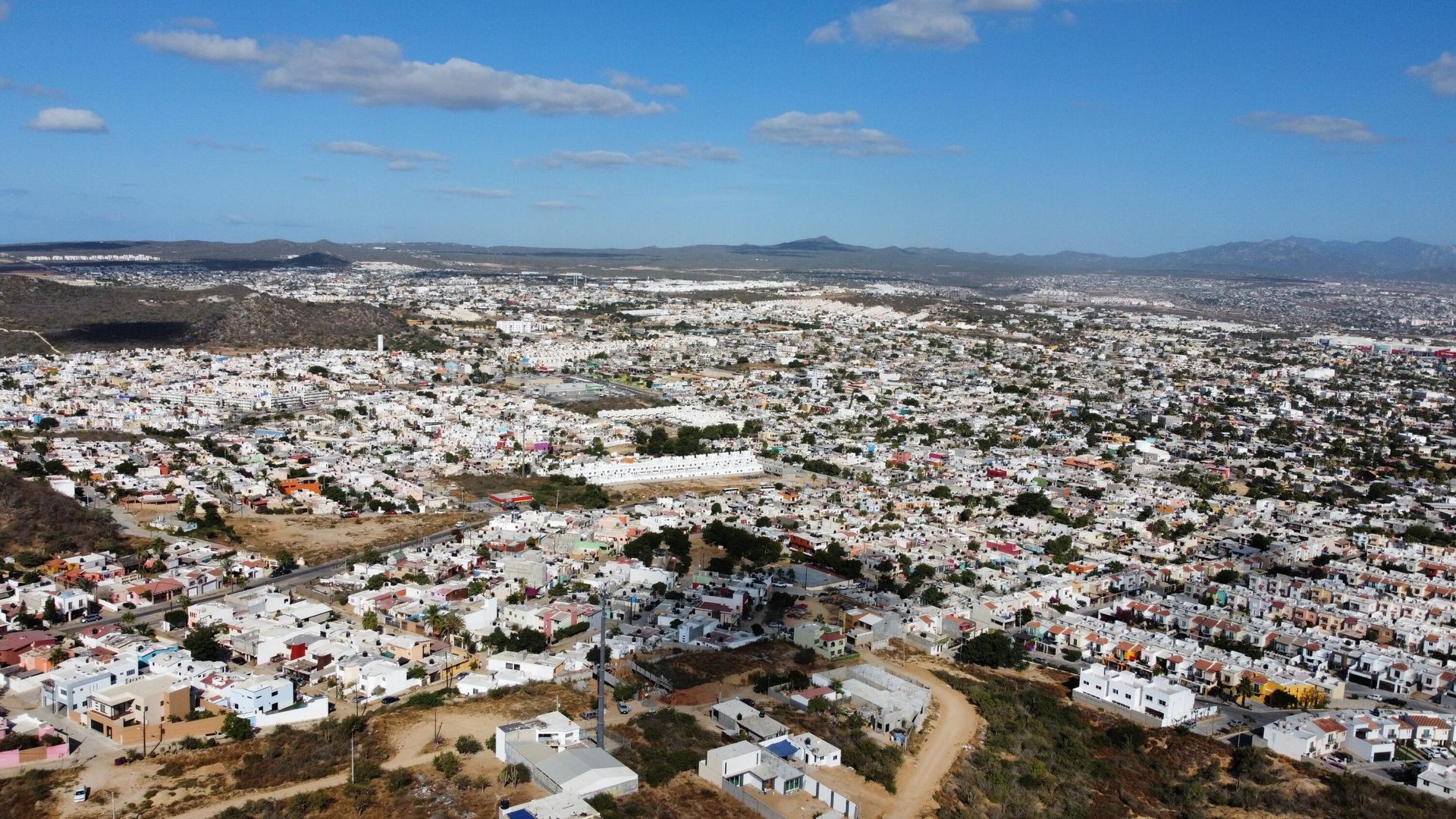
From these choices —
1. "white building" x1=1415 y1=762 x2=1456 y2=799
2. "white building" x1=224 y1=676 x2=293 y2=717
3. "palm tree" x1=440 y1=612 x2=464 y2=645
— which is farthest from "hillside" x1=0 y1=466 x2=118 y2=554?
"white building" x1=1415 y1=762 x2=1456 y2=799

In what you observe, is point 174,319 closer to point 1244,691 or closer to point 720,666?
point 720,666

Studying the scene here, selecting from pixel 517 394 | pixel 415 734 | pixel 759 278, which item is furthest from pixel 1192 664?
pixel 759 278

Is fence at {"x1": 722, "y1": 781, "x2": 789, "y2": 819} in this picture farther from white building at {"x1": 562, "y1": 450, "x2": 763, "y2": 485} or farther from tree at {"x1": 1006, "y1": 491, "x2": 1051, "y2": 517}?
white building at {"x1": 562, "y1": 450, "x2": 763, "y2": 485}

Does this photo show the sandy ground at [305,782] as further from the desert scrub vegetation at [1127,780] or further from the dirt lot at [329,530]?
the dirt lot at [329,530]

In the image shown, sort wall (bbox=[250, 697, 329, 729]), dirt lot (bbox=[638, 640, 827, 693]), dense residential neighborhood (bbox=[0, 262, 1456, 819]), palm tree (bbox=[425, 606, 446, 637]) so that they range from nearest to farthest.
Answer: wall (bbox=[250, 697, 329, 729])
dense residential neighborhood (bbox=[0, 262, 1456, 819])
dirt lot (bbox=[638, 640, 827, 693])
palm tree (bbox=[425, 606, 446, 637])

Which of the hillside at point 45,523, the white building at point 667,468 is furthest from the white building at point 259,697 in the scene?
the white building at point 667,468
